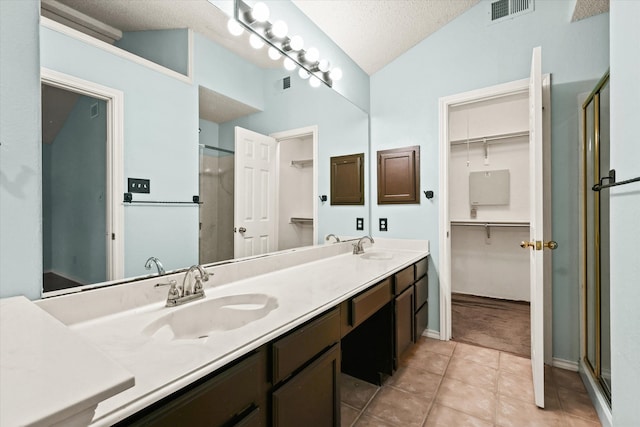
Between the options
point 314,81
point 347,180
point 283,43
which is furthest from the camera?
point 347,180

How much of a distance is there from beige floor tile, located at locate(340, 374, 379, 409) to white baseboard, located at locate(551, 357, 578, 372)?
1.42 meters

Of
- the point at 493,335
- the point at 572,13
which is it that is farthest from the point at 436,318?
the point at 572,13

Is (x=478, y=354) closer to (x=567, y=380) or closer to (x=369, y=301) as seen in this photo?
(x=567, y=380)

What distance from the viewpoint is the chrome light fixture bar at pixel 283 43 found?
1.59 m

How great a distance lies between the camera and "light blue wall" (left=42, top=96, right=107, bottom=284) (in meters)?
0.91

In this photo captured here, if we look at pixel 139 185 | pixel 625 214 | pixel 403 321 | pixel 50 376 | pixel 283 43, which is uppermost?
pixel 283 43

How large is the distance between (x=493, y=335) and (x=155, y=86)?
10.4 ft

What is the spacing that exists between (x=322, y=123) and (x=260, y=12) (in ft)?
2.68

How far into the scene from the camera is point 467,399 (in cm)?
180

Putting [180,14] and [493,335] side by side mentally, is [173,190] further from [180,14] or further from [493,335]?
[493,335]

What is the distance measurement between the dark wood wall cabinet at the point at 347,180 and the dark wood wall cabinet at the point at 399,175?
9.5 inches

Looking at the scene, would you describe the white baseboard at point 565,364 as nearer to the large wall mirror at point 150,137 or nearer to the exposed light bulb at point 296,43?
the large wall mirror at point 150,137

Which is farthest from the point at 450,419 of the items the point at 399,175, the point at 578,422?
the point at 399,175

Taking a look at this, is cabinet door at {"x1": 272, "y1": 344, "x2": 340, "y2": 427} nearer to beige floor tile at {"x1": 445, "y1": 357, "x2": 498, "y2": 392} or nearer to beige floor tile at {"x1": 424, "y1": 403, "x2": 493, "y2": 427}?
beige floor tile at {"x1": 424, "y1": 403, "x2": 493, "y2": 427}
